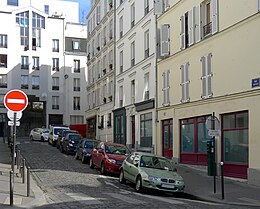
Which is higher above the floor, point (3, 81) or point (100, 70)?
point (3, 81)

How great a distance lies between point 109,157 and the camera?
2081 centimetres

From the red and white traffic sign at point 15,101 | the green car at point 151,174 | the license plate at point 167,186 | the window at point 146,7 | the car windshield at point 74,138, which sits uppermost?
the window at point 146,7

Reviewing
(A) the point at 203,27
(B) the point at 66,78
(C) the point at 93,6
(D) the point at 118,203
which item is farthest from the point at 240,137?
(B) the point at 66,78

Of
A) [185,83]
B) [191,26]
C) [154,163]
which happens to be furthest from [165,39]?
[154,163]

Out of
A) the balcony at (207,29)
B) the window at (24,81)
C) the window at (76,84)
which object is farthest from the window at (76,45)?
the balcony at (207,29)

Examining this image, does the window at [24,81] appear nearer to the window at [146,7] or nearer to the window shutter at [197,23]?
the window at [146,7]

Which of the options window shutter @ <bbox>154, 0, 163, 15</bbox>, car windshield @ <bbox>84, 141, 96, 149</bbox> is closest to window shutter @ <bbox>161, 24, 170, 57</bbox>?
window shutter @ <bbox>154, 0, 163, 15</bbox>

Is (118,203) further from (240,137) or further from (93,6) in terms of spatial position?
(93,6)

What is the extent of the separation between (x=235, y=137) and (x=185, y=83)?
543 cm

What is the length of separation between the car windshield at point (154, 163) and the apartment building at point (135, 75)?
37.1 feet

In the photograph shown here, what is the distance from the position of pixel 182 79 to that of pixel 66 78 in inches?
1663

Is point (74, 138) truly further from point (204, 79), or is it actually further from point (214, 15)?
point (214, 15)

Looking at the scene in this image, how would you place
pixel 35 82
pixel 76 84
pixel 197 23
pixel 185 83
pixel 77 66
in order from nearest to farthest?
pixel 197 23 → pixel 185 83 → pixel 35 82 → pixel 76 84 → pixel 77 66

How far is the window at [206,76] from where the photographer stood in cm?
2172
